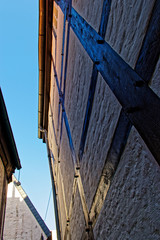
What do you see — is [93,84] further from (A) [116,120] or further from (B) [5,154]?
(B) [5,154]

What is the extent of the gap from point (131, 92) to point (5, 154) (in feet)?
15.2

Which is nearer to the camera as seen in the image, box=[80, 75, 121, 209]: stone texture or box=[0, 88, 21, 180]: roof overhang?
box=[80, 75, 121, 209]: stone texture

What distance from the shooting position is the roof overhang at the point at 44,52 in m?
5.75

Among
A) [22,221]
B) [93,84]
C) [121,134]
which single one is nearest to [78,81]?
[93,84]

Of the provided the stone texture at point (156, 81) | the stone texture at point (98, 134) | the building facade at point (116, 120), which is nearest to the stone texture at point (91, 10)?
the building facade at point (116, 120)

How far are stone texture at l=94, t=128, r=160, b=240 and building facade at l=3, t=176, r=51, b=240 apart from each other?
8216mm

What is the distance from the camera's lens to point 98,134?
240 cm

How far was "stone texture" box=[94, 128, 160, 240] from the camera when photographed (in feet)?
4.15

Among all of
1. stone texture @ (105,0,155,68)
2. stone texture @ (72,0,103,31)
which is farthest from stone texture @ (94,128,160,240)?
stone texture @ (72,0,103,31)

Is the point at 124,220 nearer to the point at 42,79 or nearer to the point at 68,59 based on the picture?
the point at 68,59

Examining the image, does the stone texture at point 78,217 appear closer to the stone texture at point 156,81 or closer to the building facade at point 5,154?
the stone texture at point 156,81

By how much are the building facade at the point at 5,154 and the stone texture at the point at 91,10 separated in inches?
95.3

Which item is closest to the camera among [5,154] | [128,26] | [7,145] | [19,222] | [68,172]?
[128,26]

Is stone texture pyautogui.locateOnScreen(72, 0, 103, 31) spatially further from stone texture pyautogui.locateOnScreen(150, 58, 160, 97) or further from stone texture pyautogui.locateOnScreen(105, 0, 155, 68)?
stone texture pyautogui.locateOnScreen(150, 58, 160, 97)
